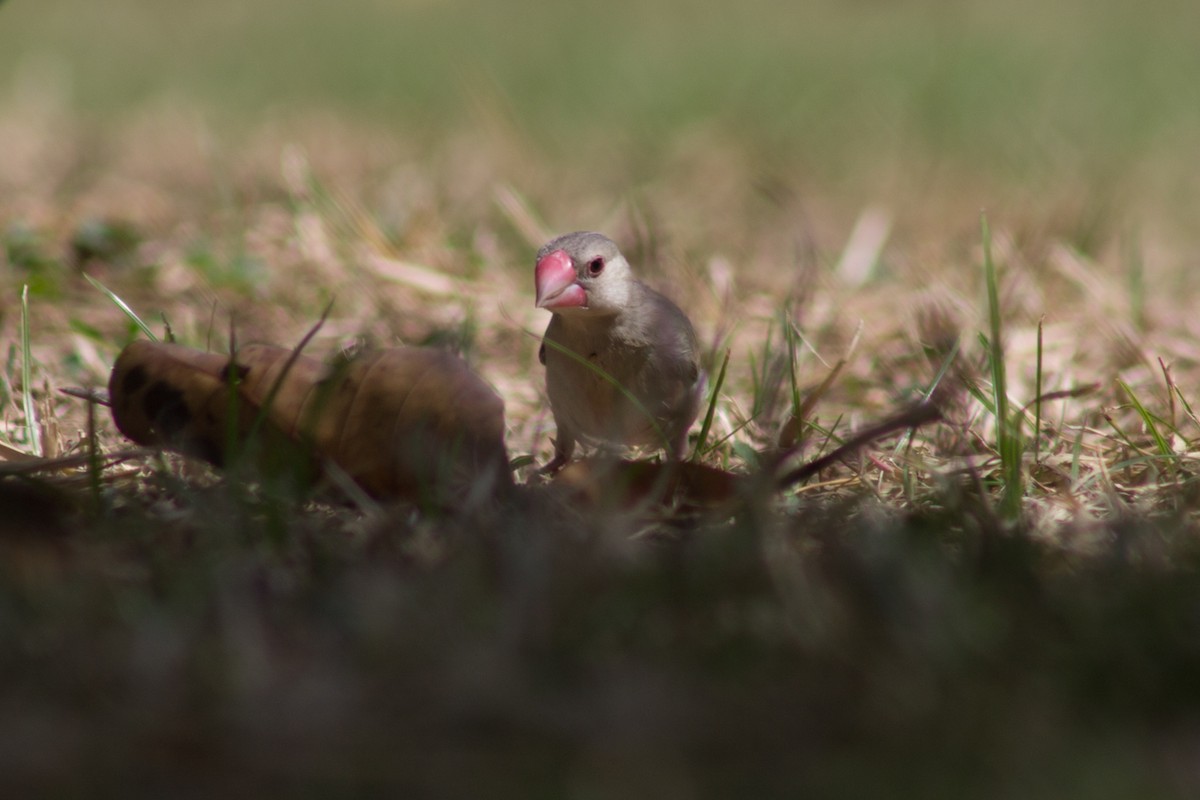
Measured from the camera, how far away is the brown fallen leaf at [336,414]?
1702 mm

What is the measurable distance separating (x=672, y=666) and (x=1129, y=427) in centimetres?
139

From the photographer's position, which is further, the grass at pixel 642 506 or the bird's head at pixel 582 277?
the bird's head at pixel 582 277

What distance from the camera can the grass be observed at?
1094mm

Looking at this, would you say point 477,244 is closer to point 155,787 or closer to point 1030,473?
point 1030,473

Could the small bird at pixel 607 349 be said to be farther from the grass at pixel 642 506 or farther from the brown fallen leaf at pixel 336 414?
the brown fallen leaf at pixel 336 414

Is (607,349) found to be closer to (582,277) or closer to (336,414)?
(582,277)

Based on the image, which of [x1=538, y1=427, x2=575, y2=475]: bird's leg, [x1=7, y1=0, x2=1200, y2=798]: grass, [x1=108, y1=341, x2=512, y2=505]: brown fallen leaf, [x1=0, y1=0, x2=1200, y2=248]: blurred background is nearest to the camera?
[x1=7, y1=0, x2=1200, y2=798]: grass

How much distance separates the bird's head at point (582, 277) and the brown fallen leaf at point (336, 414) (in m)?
0.58

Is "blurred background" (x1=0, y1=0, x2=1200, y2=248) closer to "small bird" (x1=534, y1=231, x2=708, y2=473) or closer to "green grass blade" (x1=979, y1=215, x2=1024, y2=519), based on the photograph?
"small bird" (x1=534, y1=231, x2=708, y2=473)

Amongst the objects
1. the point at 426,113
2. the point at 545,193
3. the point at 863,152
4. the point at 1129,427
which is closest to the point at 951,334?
the point at 1129,427

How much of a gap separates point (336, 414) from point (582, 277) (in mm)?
720

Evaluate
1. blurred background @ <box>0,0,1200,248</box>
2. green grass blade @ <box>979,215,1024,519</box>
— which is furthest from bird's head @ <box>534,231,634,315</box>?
blurred background @ <box>0,0,1200,248</box>

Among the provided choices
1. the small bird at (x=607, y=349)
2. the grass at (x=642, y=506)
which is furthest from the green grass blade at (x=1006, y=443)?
the small bird at (x=607, y=349)

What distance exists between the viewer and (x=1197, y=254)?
13.2 ft
